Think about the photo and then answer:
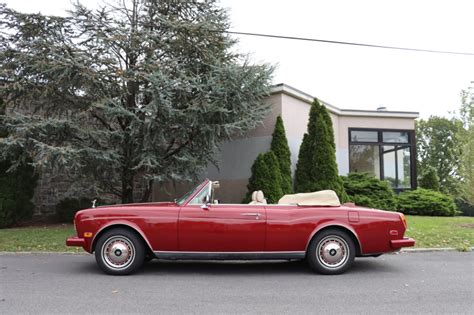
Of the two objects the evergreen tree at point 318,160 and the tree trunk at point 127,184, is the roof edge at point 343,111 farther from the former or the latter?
the tree trunk at point 127,184

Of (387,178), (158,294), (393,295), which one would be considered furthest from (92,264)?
(387,178)

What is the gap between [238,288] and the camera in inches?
219

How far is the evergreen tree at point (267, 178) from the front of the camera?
12062 mm

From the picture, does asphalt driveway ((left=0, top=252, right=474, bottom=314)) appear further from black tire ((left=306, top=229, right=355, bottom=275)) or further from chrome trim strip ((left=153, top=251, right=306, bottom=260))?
chrome trim strip ((left=153, top=251, right=306, bottom=260))

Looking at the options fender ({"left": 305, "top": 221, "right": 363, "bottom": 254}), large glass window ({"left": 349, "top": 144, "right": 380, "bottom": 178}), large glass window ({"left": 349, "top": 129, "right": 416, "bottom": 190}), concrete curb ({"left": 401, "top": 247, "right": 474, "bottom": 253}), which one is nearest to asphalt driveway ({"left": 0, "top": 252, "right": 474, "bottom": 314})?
fender ({"left": 305, "top": 221, "right": 363, "bottom": 254})

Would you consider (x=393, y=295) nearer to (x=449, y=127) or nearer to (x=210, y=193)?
(x=210, y=193)

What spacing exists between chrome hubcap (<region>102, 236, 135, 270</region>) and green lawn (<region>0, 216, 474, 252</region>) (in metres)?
2.84

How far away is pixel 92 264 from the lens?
7277 millimetres

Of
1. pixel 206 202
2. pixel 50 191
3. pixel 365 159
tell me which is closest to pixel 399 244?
pixel 206 202

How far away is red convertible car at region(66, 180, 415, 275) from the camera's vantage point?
6250 mm

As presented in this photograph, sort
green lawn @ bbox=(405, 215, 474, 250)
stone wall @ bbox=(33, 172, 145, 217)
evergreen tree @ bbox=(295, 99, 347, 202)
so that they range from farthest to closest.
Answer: stone wall @ bbox=(33, 172, 145, 217)
evergreen tree @ bbox=(295, 99, 347, 202)
green lawn @ bbox=(405, 215, 474, 250)

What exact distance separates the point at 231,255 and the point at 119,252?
1.70m

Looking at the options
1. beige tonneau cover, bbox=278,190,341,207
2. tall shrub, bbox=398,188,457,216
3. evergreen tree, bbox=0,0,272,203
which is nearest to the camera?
beige tonneau cover, bbox=278,190,341,207

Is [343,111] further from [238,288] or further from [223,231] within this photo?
[238,288]
